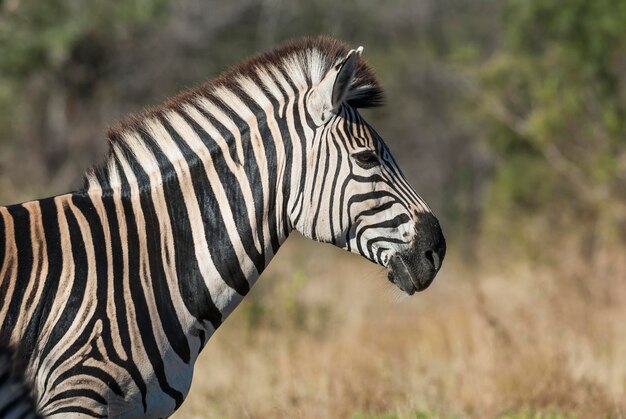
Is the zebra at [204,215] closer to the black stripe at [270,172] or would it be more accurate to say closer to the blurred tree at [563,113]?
the black stripe at [270,172]

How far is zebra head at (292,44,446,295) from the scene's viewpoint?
14.9 ft

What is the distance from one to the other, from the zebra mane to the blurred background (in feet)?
2.95

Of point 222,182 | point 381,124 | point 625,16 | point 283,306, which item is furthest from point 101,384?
point 381,124

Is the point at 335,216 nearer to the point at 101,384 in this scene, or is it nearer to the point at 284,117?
the point at 284,117

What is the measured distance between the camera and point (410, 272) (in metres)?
4.56

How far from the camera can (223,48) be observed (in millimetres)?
20047

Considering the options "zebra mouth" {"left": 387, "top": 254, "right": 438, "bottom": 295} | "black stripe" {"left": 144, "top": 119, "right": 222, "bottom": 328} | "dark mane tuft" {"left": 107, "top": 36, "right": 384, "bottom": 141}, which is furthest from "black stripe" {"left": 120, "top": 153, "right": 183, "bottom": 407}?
"zebra mouth" {"left": 387, "top": 254, "right": 438, "bottom": 295}

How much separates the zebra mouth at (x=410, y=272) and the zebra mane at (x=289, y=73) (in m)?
0.84

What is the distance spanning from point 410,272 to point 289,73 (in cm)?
116

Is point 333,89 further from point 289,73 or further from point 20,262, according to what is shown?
point 20,262

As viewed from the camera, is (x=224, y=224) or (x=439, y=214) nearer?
(x=224, y=224)

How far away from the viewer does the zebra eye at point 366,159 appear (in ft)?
15.1

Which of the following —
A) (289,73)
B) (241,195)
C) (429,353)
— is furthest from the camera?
(429,353)

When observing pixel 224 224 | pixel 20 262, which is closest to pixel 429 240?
pixel 224 224
